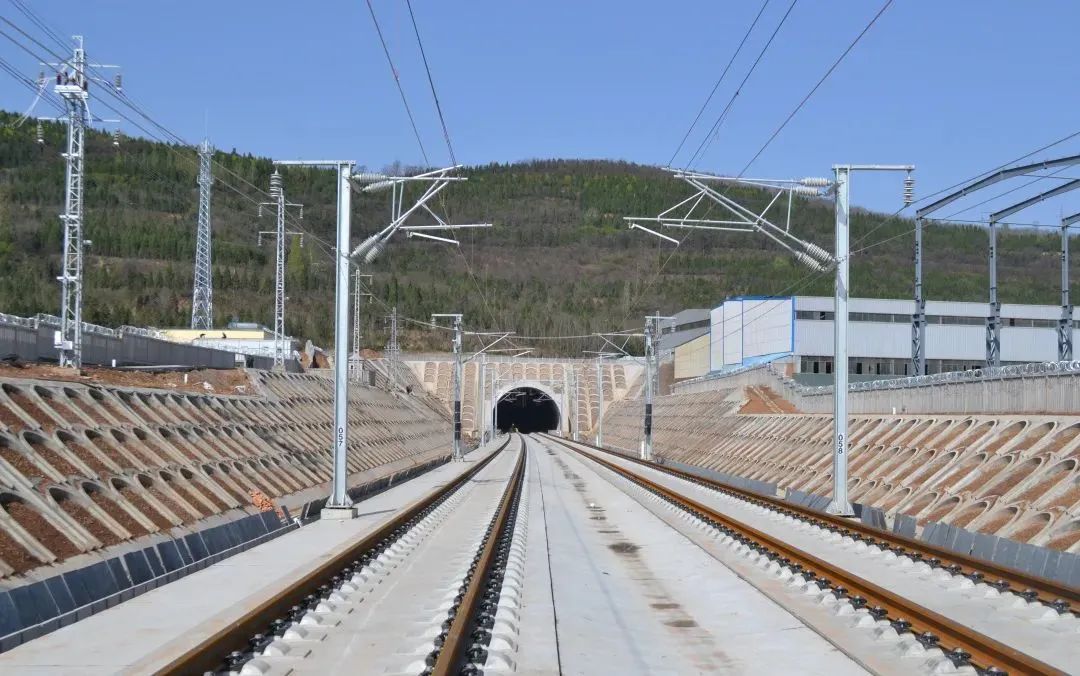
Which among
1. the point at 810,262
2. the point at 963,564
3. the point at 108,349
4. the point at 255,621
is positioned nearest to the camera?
the point at 255,621

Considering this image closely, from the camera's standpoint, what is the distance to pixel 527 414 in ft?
631

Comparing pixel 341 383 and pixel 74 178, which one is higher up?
pixel 74 178

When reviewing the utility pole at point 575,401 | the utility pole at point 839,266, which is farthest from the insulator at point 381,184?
the utility pole at point 575,401

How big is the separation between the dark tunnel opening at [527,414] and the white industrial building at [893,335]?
287 ft

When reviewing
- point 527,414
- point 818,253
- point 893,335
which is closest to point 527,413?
point 527,414

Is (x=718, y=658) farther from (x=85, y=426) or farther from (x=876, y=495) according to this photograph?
(x=876, y=495)

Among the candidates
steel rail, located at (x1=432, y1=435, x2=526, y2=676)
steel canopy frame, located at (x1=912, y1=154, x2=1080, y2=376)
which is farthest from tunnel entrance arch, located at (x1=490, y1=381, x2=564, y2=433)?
steel rail, located at (x1=432, y1=435, x2=526, y2=676)

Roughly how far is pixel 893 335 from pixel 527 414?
108449 mm

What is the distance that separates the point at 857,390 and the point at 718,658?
133 ft

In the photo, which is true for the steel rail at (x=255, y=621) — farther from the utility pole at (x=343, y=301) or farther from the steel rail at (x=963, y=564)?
the steel rail at (x=963, y=564)

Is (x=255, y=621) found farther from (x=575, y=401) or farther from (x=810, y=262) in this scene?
(x=575, y=401)

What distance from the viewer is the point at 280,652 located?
33.6ft

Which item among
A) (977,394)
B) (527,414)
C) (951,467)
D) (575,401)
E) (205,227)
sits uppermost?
(205,227)

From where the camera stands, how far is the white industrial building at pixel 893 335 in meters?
85.8
